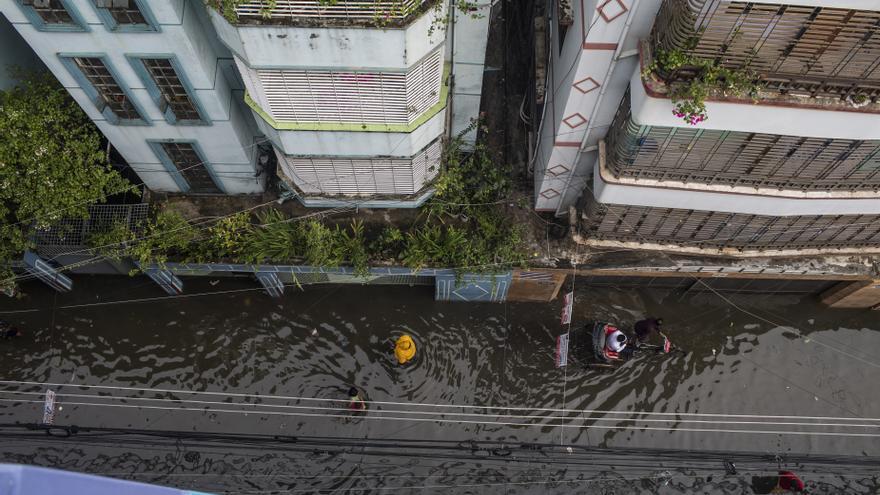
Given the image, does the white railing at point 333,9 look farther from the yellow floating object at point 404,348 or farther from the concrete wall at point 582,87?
the yellow floating object at point 404,348

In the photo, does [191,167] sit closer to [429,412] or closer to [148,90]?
[148,90]

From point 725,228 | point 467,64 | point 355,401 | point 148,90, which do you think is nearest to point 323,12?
point 467,64

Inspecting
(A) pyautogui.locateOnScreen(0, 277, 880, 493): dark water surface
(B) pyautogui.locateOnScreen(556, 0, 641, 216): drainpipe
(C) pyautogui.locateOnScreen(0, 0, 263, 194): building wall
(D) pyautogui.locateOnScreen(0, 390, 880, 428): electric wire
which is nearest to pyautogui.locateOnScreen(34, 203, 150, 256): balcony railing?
(C) pyautogui.locateOnScreen(0, 0, 263, 194): building wall

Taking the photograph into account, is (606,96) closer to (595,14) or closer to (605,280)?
(595,14)

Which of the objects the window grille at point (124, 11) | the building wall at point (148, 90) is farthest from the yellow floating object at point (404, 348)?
the window grille at point (124, 11)

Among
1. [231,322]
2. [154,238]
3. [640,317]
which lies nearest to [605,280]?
[640,317]

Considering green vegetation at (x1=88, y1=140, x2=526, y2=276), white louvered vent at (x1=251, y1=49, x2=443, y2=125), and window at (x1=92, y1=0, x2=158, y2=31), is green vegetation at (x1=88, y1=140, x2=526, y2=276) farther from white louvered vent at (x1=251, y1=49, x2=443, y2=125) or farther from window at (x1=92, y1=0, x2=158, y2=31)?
window at (x1=92, y1=0, x2=158, y2=31)
